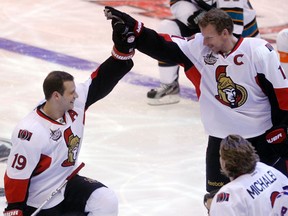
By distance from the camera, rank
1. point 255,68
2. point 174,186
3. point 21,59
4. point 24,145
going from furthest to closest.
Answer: point 21,59 < point 174,186 < point 255,68 < point 24,145

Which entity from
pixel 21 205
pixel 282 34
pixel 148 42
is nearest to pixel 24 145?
pixel 21 205

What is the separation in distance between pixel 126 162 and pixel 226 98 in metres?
1.20

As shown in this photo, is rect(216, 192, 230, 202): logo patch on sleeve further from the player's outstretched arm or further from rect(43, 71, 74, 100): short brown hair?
the player's outstretched arm

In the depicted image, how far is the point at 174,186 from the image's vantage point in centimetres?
504

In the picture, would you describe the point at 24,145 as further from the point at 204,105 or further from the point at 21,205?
the point at 204,105

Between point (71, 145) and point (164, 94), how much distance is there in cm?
247

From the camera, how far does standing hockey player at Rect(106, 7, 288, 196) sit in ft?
13.7

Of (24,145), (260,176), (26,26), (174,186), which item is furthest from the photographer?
(26,26)

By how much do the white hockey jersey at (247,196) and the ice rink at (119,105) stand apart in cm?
141

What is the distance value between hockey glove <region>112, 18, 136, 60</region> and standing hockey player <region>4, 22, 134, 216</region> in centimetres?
26

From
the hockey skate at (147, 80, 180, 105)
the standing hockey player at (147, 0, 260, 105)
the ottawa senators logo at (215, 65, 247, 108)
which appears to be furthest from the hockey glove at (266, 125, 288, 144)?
the hockey skate at (147, 80, 180, 105)

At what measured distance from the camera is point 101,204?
3.98 meters

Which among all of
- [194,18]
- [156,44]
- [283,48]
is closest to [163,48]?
[156,44]

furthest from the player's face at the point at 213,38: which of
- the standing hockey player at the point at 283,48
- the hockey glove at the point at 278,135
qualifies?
the standing hockey player at the point at 283,48
